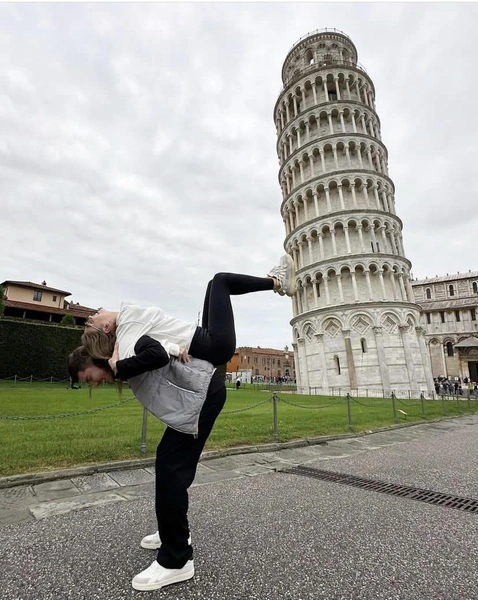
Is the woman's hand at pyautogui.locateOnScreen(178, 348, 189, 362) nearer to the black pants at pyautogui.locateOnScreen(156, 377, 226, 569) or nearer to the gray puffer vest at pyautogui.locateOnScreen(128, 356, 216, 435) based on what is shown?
the gray puffer vest at pyautogui.locateOnScreen(128, 356, 216, 435)

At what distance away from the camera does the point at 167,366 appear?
2.67 m

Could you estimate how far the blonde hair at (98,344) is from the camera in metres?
2.73

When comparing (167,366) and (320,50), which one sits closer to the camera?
(167,366)

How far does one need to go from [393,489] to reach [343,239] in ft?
115

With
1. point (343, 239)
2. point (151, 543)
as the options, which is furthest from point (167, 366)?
point (343, 239)

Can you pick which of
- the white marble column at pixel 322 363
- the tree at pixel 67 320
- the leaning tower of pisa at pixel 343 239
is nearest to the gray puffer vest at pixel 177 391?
the leaning tower of pisa at pixel 343 239

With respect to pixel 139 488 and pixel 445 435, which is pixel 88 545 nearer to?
pixel 139 488

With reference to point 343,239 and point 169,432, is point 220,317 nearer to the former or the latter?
point 169,432

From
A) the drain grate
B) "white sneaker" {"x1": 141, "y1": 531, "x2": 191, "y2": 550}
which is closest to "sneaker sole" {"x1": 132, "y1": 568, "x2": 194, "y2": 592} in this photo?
"white sneaker" {"x1": 141, "y1": 531, "x2": 191, "y2": 550}

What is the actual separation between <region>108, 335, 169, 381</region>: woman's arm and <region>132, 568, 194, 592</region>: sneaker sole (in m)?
1.49

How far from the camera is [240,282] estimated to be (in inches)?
120

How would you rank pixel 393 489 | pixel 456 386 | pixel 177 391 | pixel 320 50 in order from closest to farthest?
pixel 177 391
pixel 393 489
pixel 456 386
pixel 320 50

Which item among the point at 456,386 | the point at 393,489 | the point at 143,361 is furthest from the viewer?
the point at 456,386

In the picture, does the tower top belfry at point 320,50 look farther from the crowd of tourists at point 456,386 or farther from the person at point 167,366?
the person at point 167,366
